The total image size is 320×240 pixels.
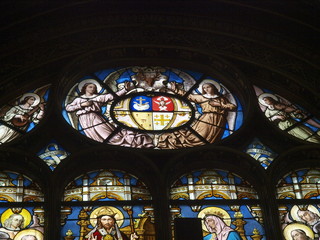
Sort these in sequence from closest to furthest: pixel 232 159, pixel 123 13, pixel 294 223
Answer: pixel 294 223 < pixel 232 159 < pixel 123 13

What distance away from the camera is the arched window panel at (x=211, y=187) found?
41.8 ft

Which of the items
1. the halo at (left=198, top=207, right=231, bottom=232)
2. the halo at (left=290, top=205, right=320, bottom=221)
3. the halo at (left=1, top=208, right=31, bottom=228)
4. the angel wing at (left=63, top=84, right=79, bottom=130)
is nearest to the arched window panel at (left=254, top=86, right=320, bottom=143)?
the halo at (left=290, top=205, right=320, bottom=221)

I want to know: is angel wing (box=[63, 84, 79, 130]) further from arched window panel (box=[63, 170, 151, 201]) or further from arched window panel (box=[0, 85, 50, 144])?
arched window panel (box=[63, 170, 151, 201])

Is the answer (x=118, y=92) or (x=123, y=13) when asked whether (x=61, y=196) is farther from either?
(x=123, y=13)

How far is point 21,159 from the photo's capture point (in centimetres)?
1275

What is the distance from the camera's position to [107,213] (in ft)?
40.4

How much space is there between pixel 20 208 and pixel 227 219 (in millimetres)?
3421

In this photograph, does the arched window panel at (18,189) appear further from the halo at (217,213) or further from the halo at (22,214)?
the halo at (217,213)

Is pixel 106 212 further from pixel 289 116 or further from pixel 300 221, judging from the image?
pixel 289 116

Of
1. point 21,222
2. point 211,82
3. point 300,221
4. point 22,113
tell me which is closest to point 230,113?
point 211,82

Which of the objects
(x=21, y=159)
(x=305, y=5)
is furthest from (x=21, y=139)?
(x=305, y=5)

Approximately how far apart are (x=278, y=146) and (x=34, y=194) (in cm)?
446

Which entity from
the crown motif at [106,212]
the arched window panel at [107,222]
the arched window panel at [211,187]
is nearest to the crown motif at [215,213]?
the arched window panel at [211,187]

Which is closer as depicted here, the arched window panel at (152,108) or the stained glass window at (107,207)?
the stained glass window at (107,207)
